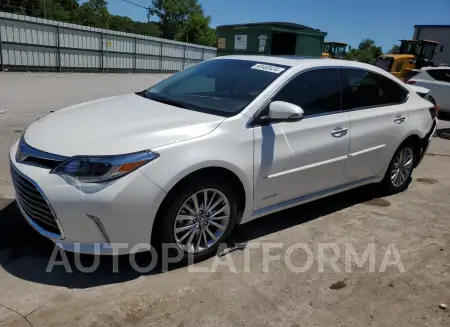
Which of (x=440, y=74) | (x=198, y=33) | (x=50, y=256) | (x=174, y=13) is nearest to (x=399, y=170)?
(x=50, y=256)

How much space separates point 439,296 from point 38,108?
872 cm

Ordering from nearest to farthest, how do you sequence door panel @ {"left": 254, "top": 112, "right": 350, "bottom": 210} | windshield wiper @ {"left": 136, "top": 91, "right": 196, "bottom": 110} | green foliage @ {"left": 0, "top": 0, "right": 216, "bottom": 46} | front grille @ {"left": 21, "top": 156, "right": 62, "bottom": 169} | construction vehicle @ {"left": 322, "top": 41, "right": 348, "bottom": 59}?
front grille @ {"left": 21, "top": 156, "right": 62, "bottom": 169}, door panel @ {"left": 254, "top": 112, "right": 350, "bottom": 210}, windshield wiper @ {"left": 136, "top": 91, "right": 196, "bottom": 110}, construction vehicle @ {"left": 322, "top": 41, "right": 348, "bottom": 59}, green foliage @ {"left": 0, "top": 0, "right": 216, "bottom": 46}

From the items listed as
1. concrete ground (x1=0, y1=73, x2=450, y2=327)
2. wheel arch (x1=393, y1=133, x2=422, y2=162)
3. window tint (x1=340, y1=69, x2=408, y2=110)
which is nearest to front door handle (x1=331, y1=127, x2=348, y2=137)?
window tint (x1=340, y1=69, x2=408, y2=110)

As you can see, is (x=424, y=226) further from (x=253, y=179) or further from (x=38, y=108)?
(x=38, y=108)

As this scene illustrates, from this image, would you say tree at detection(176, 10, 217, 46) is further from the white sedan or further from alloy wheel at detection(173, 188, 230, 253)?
alloy wheel at detection(173, 188, 230, 253)

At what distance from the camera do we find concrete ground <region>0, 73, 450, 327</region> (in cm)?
257

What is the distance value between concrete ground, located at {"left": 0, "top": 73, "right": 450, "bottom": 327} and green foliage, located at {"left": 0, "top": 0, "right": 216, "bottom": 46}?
39.9 m

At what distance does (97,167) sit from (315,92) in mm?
2147

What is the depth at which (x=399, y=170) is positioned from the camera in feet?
16.1

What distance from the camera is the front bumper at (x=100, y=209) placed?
2574 mm

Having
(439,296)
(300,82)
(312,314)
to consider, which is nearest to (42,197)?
(312,314)

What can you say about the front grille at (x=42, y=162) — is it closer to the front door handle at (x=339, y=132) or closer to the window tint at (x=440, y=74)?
the front door handle at (x=339, y=132)

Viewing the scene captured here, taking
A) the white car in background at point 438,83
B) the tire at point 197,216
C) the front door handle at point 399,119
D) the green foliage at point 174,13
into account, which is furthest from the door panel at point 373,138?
the green foliage at point 174,13

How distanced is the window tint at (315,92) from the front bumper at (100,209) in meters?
1.43
